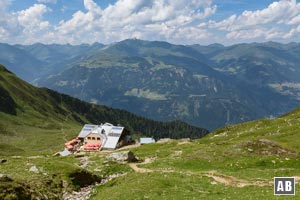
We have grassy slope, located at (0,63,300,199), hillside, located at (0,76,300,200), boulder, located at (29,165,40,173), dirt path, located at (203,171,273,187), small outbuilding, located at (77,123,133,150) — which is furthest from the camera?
small outbuilding, located at (77,123,133,150)

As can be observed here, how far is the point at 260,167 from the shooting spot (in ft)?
179

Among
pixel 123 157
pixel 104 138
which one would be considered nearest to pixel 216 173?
pixel 123 157

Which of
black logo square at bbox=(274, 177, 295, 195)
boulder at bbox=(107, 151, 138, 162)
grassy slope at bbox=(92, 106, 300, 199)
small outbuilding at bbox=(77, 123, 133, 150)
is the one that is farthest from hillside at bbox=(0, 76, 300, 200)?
small outbuilding at bbox=(77, 123, 133, 150)

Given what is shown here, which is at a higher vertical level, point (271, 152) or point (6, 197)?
point (271, 152)

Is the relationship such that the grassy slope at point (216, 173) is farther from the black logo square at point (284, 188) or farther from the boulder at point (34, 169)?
the boulder at point (34, 169)

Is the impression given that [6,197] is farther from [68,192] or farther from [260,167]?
[260,167]

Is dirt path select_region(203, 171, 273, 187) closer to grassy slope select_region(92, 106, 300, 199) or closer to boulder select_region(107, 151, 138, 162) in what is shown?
grassy slope select_region(92, 106, 300, 199)

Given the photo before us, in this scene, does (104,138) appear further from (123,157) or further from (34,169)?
(34,169)

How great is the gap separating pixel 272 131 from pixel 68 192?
6644 centimetres

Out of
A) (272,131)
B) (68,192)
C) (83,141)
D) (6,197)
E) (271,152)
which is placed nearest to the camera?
(6,197)

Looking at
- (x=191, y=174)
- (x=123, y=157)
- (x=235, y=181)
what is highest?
(x=123, y=157)

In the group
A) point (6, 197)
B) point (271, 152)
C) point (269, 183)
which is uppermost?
point (271, 152)

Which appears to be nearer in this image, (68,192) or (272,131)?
(68,192)

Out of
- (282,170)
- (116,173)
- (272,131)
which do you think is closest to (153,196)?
(116,173)
